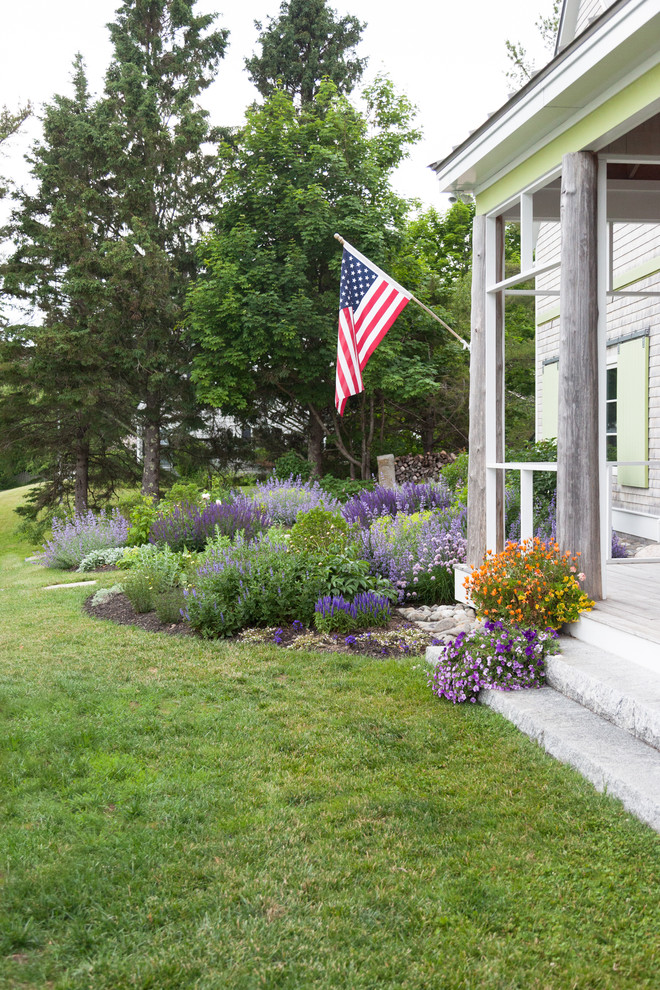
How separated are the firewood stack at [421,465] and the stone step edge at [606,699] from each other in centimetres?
1264

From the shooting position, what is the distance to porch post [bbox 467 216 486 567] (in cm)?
583

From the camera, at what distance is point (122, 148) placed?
17.1 m

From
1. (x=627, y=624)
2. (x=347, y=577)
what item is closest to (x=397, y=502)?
(x=347, y=577)

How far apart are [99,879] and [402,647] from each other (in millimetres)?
3240

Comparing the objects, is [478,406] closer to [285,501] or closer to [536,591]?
[536,591]

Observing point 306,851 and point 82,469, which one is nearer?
point 306,851

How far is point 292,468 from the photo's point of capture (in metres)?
17.2

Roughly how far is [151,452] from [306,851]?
15690mm

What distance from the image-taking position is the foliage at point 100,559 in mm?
10539

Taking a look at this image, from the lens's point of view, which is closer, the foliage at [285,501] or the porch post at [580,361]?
the porch post at [580,361]

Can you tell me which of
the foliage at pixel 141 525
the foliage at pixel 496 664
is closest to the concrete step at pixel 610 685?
the foliage at pixel 496 664

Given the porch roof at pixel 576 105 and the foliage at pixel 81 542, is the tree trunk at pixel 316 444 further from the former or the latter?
the porch roof at pixel 576 105

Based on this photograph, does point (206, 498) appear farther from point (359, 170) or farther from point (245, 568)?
point (359, 170)

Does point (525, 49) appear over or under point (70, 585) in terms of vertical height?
over
